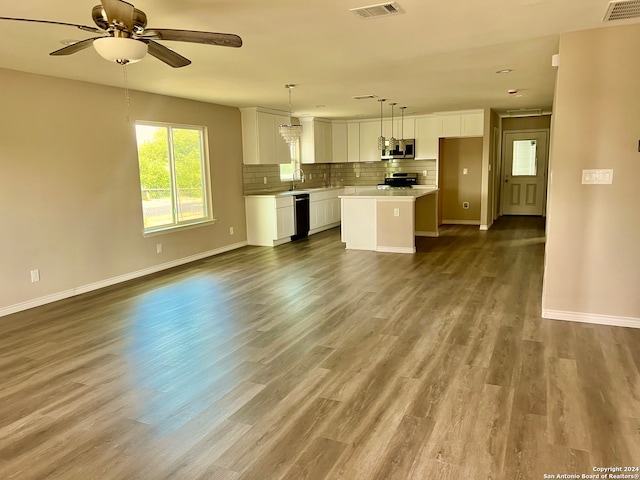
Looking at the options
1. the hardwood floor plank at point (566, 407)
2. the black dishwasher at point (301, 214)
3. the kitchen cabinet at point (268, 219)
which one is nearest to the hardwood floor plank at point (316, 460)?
the hardwood floor plank at point (566, 407)

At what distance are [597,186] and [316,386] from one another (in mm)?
2788

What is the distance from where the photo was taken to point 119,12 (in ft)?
7.23

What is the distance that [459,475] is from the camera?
6.51 feet

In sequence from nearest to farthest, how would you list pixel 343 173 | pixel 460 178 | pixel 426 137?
pixel 426 137 < pixel 460 178 < pixel 343 173

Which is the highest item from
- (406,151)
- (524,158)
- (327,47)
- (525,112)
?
(525,112)

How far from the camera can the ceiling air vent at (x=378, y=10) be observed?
289 centimetres

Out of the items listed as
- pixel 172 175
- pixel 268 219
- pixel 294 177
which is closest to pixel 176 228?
pixel 172 175

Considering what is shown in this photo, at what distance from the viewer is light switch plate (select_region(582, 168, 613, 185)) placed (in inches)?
142

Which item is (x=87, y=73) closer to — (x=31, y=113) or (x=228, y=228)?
(x=31, y=113)

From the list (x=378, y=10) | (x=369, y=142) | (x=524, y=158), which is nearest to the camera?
(x=378, y=10)

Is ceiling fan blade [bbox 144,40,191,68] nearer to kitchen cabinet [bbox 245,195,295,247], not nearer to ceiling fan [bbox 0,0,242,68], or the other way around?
ceiling fan [bbox 0,0,242,68]

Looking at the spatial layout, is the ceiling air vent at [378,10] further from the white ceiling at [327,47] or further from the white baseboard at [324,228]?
the white baseboard at [324,228]

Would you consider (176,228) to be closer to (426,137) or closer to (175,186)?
(175,186)

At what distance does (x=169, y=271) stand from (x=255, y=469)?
4.54 meters
